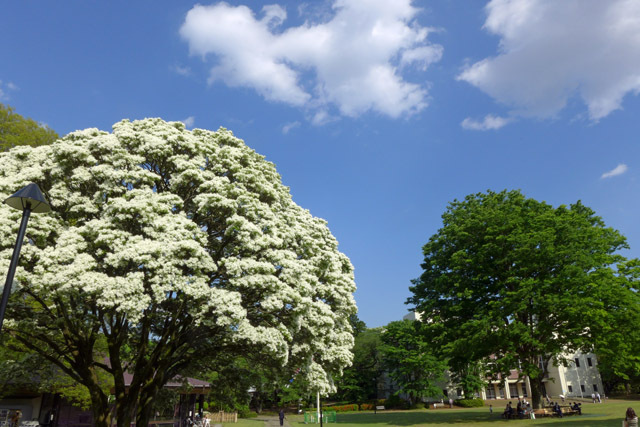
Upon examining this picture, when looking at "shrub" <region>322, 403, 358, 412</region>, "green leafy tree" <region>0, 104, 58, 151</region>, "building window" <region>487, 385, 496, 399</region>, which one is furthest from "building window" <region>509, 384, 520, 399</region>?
"green leafy tree" <region>0, 104, 58, 151</region>

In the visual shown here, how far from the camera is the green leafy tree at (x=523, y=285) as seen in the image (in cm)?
2819

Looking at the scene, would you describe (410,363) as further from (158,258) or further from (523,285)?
(158,258)

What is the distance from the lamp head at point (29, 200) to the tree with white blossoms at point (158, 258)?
3966 millimetres

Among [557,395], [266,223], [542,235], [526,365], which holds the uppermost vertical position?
[542,235]

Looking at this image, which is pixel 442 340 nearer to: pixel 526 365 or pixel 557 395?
pixel 526 365

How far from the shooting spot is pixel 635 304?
28.5 m

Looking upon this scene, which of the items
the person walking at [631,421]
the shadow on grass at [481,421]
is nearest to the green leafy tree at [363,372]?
the shadow on grass at [481,421]

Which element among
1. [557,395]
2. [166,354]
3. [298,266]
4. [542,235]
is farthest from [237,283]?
[557,395]

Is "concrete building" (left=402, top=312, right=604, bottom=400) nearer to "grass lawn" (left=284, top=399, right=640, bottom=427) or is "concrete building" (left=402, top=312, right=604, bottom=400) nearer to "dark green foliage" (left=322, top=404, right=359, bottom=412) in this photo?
"dark green foliage" (left=322, top=404, right=359, bottom=412)

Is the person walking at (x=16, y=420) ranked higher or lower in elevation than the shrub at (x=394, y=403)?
higher

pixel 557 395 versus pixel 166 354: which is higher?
pixel 166 354

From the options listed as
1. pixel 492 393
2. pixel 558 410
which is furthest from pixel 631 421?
pixel 492 393

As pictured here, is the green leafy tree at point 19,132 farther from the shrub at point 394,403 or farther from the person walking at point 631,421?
the shrub at point 394,403

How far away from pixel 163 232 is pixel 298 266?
16.8 ft
